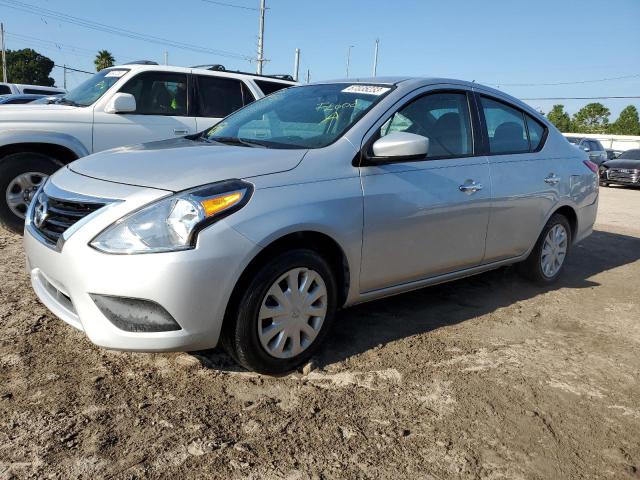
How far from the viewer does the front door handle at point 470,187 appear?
12.3 ft

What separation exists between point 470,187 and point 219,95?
3.90m

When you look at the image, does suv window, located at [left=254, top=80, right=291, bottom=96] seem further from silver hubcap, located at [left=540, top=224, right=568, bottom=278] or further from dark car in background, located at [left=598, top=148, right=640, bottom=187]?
dark car in background, located at [left=598, top=148, right=640, bottom=187]

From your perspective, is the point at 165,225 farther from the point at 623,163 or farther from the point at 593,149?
the point at 593,149

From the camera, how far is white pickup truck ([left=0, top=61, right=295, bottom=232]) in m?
5.27

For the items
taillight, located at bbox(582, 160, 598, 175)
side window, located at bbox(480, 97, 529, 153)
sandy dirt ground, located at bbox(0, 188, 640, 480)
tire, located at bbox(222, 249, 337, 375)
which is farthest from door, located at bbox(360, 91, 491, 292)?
taillight, located at bbox(582, 160, 598, 175)

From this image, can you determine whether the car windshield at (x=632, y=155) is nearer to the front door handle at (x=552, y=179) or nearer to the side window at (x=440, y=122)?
the front door handle at (x=552, y=179)

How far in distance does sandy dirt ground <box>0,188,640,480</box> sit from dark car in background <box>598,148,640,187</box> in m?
15.9

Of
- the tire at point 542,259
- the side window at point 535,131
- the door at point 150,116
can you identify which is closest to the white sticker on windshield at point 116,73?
the door at point 150,116

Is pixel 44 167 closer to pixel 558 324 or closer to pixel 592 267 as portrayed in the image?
pixel 558 324

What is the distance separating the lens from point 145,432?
2383 mm

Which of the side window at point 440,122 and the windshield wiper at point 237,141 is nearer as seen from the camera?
the windshield wiper at point 237,141

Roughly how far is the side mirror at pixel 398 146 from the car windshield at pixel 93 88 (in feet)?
12.8

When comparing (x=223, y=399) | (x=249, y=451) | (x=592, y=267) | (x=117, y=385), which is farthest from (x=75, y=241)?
(x=592, y=267)

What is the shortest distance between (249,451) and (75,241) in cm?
125
